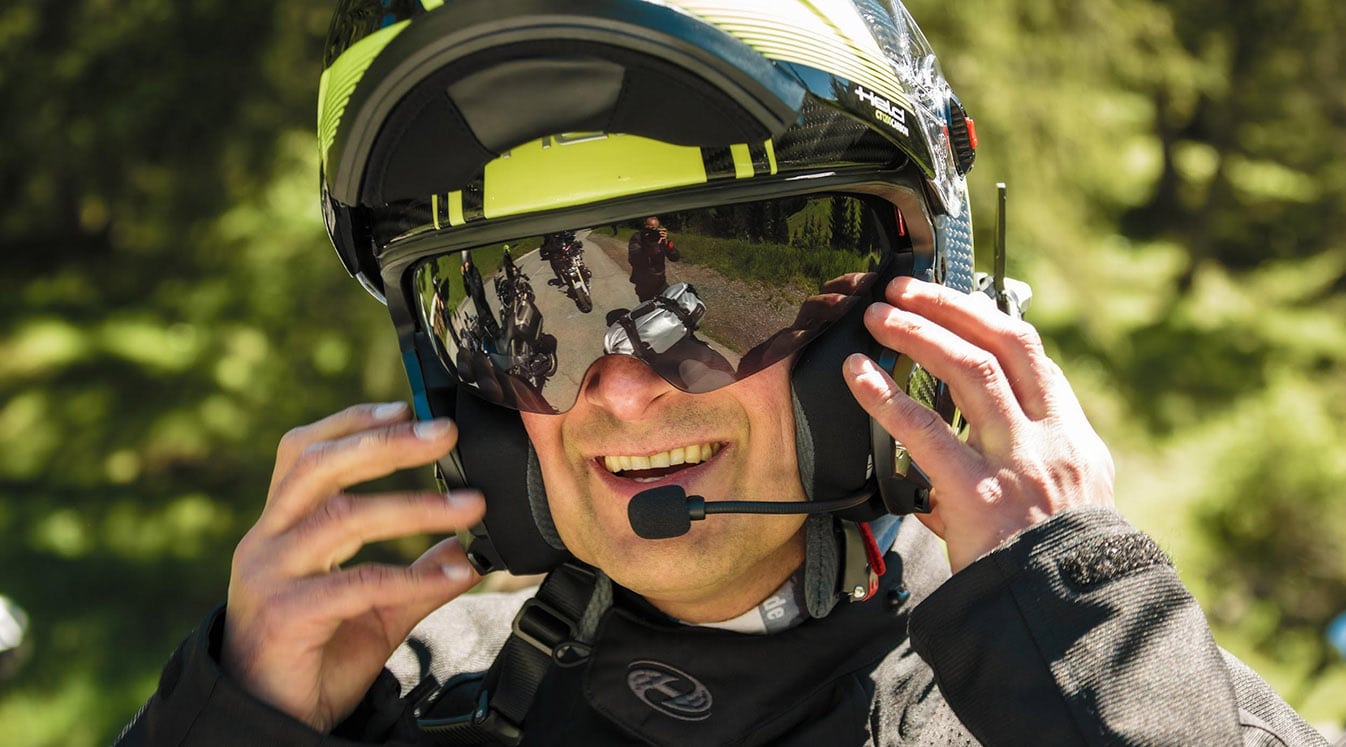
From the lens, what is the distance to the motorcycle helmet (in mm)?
1437

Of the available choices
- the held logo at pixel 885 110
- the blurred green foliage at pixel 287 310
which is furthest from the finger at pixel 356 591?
the blurred green foliage at pixel 287 310

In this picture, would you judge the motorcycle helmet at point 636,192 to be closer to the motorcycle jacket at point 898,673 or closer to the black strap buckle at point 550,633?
the black strap buckle at point 550,633

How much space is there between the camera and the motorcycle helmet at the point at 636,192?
144 cm

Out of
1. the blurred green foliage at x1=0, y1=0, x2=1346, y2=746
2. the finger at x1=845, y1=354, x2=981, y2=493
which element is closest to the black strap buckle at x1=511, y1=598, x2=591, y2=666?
the finger at x1=845, y1=354, x2=981, y2=493

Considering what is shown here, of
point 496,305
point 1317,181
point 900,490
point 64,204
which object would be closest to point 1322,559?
point 1317,181

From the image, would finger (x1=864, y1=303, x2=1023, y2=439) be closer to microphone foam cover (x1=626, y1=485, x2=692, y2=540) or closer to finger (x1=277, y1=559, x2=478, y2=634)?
microphone foam cover (x1=626, y1=485, x2=692, y2=540)

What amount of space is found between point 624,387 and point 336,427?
1.33 feet

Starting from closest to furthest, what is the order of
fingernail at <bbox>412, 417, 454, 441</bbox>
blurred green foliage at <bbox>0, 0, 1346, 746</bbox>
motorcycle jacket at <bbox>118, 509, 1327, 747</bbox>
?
motorcycle jacket at <bbox>118, 509, 1327, 747</bbox> < fingernail at <bbox>412, 417, 454, 441</bbox> < blurred green foliage at <bbox>0, 0, 1346, 746</bbox>

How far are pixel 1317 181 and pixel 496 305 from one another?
5.54 metres

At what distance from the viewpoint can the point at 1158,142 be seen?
6.16m

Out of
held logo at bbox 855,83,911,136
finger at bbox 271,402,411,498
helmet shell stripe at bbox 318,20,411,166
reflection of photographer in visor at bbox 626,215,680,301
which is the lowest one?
finger at bbox 271,402,411,498

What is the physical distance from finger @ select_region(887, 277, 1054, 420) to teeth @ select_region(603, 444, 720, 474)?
33 centimetres

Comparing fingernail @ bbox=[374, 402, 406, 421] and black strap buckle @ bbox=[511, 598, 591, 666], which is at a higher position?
fingernail @ bbox=[374, 402, 406, 421]

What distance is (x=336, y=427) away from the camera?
5.50ft
